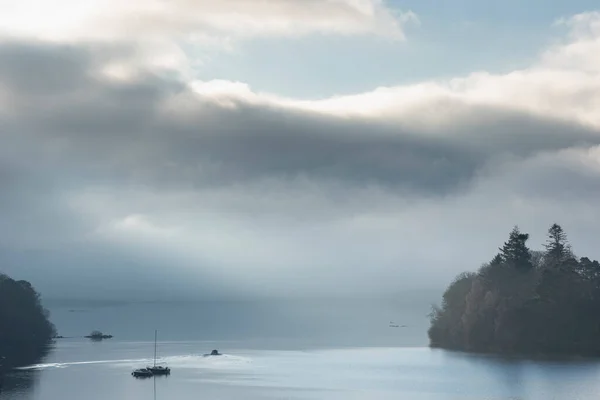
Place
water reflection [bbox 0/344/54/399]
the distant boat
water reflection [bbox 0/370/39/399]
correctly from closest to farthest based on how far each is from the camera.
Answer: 1. water reflection [bbox 0/370/39/399]
2. water reflection [bbox 0/344/54/399]
3. the distant boat

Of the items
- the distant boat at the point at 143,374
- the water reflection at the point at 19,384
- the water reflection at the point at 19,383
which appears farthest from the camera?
the distant boat at the point at 143,374

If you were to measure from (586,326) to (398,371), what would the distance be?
44789mm

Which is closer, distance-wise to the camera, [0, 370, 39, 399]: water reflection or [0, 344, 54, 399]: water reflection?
[0, 370, 39, 399]: water reflection

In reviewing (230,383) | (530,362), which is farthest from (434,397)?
(530,362)

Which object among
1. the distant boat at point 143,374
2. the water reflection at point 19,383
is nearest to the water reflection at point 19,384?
the water reflection at point 19,383

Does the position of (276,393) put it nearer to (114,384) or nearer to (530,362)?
(114,384)

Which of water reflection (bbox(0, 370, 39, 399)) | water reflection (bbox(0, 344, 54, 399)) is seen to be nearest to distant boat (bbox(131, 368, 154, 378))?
water reflection (bbox(0, 344, 54, 399))

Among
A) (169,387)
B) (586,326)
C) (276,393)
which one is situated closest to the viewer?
(276,393)

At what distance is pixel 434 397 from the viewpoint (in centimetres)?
12725

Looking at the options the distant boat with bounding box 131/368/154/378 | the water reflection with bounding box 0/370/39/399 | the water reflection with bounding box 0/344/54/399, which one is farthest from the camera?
the distant boat with bounding box 131/368/154/378

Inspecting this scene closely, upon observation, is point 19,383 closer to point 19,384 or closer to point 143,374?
point 19,384

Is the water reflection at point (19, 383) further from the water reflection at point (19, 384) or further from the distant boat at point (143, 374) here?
the distant boat at point (143, 374)

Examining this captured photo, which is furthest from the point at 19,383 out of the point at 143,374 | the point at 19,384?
the point at 143,374

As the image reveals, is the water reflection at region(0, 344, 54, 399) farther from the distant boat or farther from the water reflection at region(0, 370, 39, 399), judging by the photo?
the distant boat
